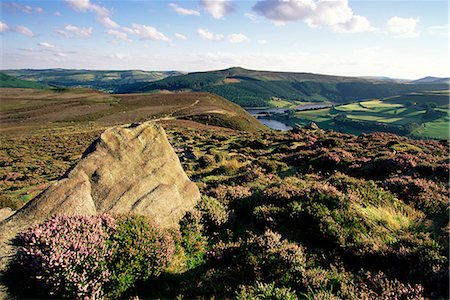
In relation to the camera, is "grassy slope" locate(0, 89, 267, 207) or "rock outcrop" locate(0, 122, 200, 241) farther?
"grassy slope" locate(0, 89, 267, 207)

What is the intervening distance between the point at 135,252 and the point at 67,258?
4.69ft

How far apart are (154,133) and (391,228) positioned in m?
9.19

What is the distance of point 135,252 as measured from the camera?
6.53 metres

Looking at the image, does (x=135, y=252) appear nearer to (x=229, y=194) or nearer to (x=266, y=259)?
(x=266, y=259)

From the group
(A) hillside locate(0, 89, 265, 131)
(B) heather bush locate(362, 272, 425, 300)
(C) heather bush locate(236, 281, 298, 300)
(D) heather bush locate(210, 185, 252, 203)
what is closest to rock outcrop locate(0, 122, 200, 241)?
(D) heather bush locate(210, 185, 252, 203)

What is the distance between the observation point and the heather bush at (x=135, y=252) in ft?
20.5

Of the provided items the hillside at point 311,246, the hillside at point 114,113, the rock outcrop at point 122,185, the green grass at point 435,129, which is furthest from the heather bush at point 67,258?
the green grass at point 435,129

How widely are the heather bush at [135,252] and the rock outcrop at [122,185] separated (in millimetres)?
1185

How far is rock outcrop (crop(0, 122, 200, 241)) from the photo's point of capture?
7.62m

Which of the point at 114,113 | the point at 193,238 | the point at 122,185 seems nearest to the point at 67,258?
the point at 122,185

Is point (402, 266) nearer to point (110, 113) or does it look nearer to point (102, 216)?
point (102, 216)

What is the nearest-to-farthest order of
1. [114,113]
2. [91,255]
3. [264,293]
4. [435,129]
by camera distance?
[264,293]
[91,255]
[114,113]
[435,129]

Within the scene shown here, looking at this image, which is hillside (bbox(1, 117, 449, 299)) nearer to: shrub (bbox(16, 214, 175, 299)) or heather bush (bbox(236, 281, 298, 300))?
heather bush (bbox(236, 281, 298, 300))

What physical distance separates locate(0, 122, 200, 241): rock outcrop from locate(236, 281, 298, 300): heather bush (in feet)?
12.4
